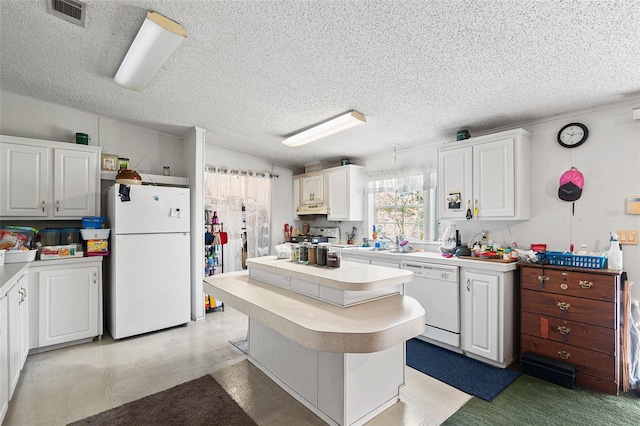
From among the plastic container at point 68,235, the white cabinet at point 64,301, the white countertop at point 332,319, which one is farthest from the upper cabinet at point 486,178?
the plastic container at point 68,235

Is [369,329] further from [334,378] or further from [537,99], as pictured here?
[537,99]

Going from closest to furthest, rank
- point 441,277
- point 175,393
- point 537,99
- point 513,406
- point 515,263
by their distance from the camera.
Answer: point 513,406 → point 175,393 → point 537,99 → point 515,263 → point 441,277

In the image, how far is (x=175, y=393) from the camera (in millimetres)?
2391

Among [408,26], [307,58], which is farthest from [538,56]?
[307,58]

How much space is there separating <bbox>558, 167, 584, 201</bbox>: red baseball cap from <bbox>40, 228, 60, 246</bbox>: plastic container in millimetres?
5330

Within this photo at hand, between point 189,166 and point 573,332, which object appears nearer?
point 573,332

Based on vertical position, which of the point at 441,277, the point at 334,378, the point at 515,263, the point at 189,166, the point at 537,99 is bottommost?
the point at 334,378

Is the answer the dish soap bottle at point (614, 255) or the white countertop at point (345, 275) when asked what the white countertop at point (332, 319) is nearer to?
the white countertop at point (345, 275)

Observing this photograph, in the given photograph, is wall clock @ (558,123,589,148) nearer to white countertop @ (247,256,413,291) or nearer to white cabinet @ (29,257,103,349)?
white countertop @ (247,256,413,291)

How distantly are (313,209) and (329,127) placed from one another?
81.0 inches

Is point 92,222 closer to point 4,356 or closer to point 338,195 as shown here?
point 4,356

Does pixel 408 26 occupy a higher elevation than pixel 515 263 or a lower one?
higher

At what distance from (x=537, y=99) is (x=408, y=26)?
1.57 m

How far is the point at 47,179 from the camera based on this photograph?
3.34m
